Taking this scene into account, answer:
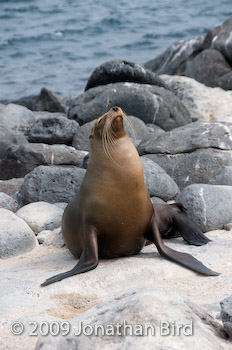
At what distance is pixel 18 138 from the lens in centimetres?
1085

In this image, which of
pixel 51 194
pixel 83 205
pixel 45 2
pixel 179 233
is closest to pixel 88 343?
pixel 83 205

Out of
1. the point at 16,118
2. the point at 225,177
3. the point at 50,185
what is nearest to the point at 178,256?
the point at 225,177

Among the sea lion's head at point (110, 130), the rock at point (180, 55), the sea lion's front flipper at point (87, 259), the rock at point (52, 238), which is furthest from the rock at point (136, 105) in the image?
the sea lion's front flipper at point (87, 259)

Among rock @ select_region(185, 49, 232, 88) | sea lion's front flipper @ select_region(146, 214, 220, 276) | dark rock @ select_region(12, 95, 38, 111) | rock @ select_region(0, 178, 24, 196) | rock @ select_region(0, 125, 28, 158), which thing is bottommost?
dark rock @ select_region(12, 95, 38, 111)

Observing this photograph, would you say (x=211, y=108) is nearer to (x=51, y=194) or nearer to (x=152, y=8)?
(x=51, y=194)

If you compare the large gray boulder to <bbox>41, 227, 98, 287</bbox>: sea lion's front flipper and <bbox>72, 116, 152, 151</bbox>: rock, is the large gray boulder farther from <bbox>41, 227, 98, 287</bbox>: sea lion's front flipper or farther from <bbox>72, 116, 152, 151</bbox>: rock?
<bbox>41, 227, 98, 287</bbox>: sea lion's front flipper

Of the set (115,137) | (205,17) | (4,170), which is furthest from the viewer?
(205,17)

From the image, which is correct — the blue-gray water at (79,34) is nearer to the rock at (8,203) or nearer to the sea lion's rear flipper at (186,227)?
the rock at (8,203)

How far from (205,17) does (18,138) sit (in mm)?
21055

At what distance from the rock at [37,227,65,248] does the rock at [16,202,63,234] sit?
0.58 ft

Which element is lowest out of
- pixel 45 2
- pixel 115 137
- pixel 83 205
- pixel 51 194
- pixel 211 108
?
pixel 45 2

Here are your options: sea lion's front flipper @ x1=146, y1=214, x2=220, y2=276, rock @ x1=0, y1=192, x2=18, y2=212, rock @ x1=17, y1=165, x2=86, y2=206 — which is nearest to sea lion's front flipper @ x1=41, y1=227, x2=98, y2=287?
sea lion's front flipper @ x1=146, y1=214, x2=220, y2=276

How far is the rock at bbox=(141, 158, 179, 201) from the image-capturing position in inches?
286

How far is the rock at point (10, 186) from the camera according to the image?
8.59 m
